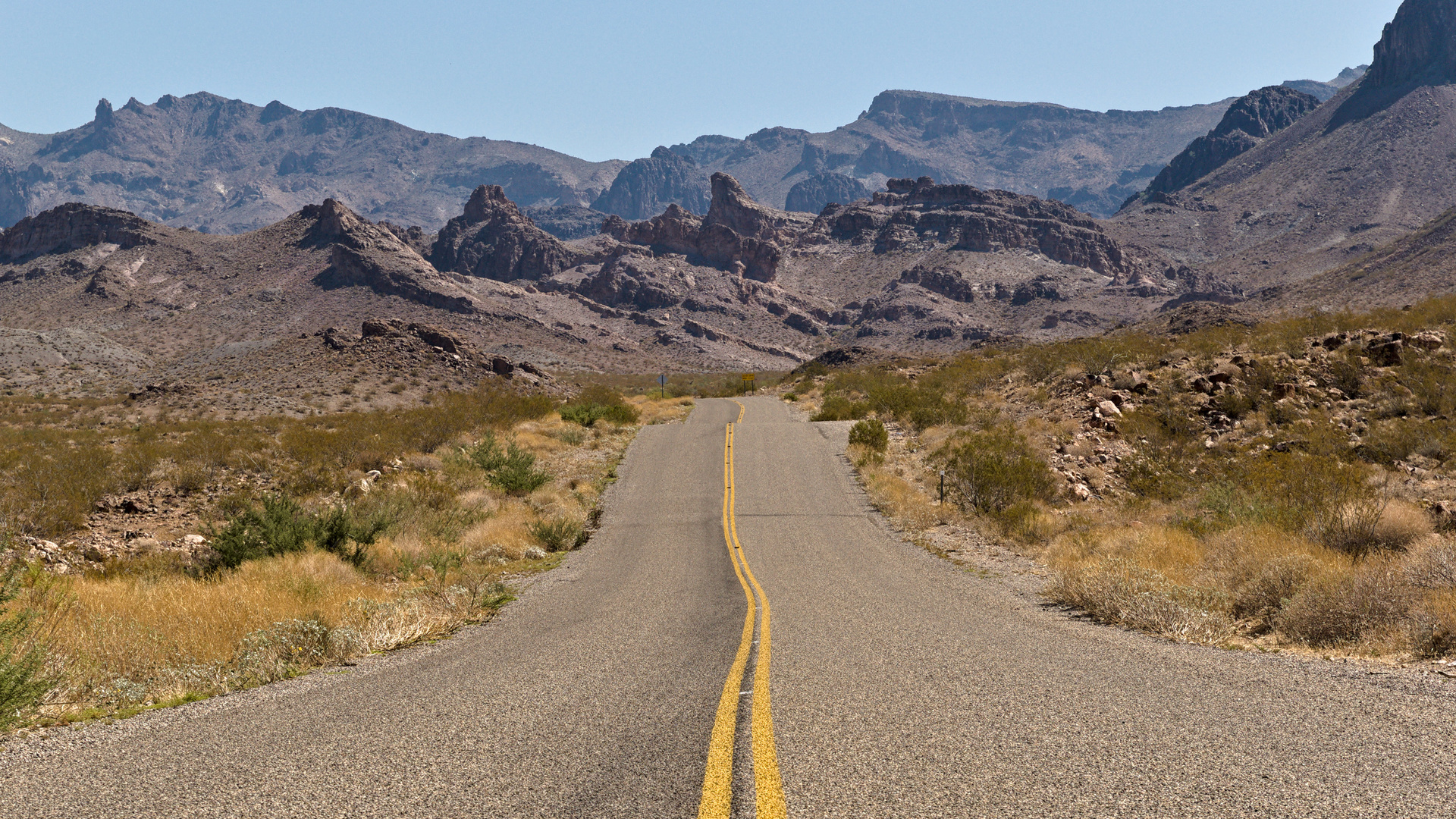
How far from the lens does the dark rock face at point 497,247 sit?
175 meters

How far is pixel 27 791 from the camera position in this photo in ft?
12.0

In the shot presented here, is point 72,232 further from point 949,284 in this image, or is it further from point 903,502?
point 949,284

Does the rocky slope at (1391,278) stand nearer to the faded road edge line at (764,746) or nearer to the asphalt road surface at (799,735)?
the asphalt road surface at (799,735)

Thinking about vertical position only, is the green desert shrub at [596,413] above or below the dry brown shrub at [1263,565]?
below

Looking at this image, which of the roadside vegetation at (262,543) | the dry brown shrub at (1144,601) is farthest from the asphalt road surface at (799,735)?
the roadside vegetation at (262,543)

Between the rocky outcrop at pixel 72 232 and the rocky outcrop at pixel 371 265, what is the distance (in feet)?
85.5

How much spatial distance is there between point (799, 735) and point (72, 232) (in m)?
163

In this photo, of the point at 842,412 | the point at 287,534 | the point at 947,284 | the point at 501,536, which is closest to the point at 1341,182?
the point at 947,284

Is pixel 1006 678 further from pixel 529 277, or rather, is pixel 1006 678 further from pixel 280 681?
pixel 529 277

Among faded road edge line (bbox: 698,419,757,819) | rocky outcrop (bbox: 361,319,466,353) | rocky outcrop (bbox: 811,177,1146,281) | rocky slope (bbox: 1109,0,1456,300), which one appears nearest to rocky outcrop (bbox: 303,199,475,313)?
rocky outcrop (bbox: 361,319,466,353)

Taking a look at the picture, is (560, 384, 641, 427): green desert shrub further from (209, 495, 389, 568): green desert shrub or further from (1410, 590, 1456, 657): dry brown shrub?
(1410, 590, 1456, 657): dry brown shrub

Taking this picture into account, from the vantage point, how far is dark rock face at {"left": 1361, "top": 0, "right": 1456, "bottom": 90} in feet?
529

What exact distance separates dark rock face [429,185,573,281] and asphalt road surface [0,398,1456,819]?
176181 mm

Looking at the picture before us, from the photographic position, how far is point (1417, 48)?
544 ft
